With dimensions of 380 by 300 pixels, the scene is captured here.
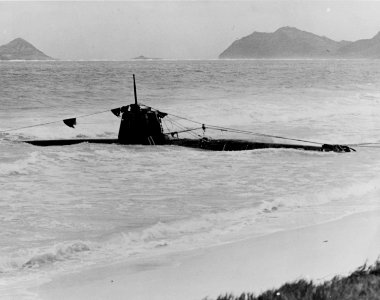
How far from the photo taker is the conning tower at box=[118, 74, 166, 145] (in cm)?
1778

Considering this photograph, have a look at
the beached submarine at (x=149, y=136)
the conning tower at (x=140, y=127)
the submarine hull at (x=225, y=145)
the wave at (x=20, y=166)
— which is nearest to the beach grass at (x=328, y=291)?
the wave at (x=20, y=166)

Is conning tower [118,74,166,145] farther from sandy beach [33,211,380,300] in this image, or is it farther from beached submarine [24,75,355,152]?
sandy beach [33,211,380,300]

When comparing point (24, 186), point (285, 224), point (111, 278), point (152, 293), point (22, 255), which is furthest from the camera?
point (24, 186)

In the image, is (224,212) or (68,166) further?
(68,166)

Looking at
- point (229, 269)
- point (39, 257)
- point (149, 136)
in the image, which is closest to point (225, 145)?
point (149, 136)

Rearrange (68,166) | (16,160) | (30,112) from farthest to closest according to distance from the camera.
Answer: (30,112) < (16,160) < (68,166)

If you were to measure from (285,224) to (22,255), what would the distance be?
3.69 meters

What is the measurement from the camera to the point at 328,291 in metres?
3.77

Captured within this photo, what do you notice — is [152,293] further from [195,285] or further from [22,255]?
[22,255]

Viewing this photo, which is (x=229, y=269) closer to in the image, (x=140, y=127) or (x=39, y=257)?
(x=39, y=257)

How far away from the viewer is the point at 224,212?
8.66 metres

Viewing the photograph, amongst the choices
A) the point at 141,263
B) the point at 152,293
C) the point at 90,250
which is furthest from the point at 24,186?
the point at 152,293

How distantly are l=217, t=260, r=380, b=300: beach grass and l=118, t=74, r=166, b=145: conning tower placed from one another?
1382 centimetres

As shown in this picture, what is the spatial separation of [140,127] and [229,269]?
13.0 metres
